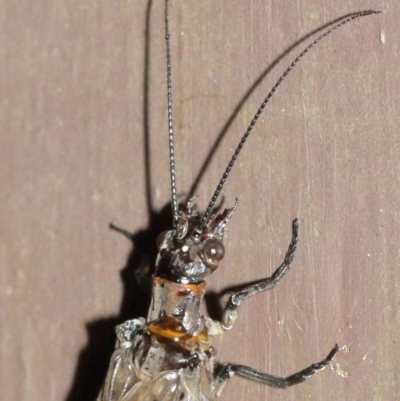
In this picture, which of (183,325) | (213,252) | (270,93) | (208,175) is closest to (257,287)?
(213,252)

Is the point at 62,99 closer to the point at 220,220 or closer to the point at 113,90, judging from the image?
the point at 113,90

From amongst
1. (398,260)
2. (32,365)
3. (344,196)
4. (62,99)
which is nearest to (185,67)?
(62,99)

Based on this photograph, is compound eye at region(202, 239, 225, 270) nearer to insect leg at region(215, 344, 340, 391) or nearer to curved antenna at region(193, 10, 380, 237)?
curved antenna at region(193, 10, 380, 237)

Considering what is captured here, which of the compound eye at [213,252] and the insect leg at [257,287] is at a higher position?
the compound eye at [213,252]

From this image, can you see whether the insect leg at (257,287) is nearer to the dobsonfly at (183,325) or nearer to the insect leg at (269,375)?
the dobsonfly at (183,325)

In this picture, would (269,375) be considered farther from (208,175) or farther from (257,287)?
(208,175)

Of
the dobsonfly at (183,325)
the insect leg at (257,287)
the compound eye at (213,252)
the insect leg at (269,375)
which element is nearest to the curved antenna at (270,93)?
the dobsonfly at (183,325)

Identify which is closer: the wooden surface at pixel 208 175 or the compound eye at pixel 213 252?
the wooden surface at pixel 208 175
